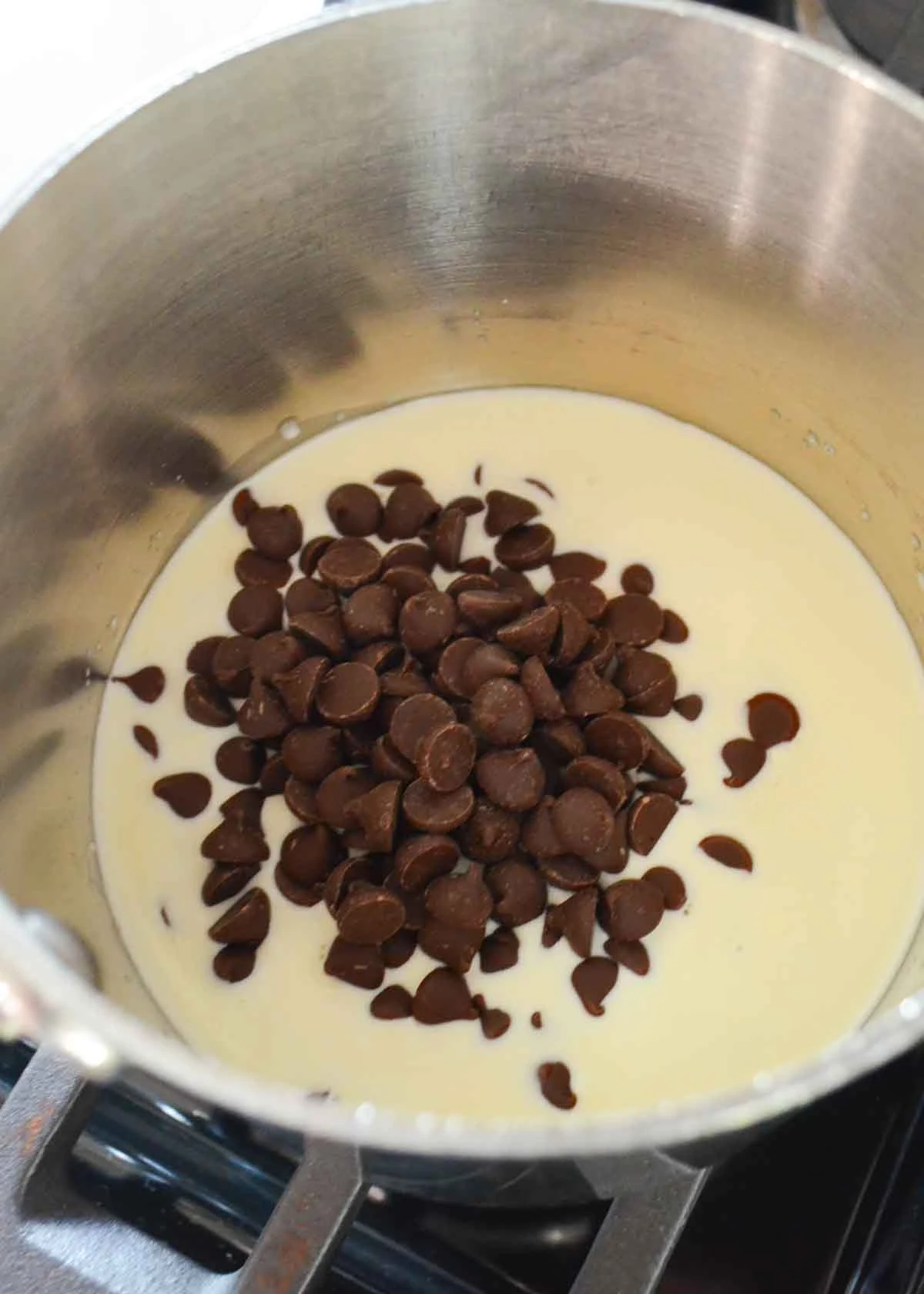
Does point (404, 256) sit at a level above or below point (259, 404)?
above

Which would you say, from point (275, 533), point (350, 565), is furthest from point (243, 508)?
point (350, 565)

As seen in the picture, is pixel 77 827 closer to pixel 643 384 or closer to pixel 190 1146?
pixel 190 1146

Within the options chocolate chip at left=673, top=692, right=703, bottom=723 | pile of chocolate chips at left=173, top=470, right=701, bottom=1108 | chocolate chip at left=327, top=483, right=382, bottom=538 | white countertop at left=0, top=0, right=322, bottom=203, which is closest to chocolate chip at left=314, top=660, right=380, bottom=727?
pile of chocolate chips at left=173, top=470, right=701, bottom=1108

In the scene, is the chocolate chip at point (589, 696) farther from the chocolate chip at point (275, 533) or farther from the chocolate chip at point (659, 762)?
the chocolate chip at point (275, 533)

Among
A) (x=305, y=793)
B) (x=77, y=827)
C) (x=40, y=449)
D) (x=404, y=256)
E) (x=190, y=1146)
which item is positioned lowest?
(x=190, y=1146)

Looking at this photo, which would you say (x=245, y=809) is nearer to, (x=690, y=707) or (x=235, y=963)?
(x=235, y=963)

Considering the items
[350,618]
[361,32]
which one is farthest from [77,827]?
[361,32]
